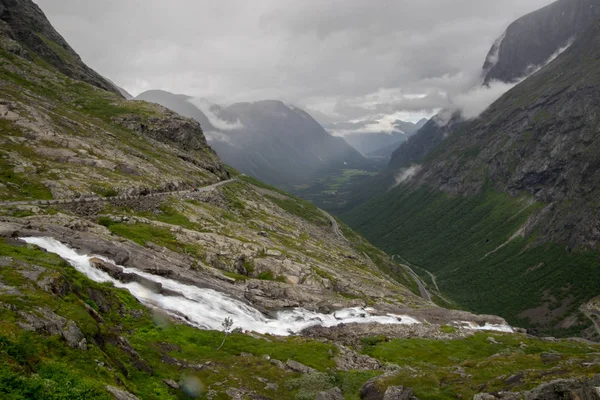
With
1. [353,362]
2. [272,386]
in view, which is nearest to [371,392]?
[272,386]

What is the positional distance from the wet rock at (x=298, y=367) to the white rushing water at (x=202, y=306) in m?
14.3

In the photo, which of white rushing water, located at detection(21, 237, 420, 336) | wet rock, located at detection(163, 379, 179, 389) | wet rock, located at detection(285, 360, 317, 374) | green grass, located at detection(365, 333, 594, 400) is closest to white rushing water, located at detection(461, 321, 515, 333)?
green grass, located at detection(365, 333, 594, 400)

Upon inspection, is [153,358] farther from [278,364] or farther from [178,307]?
[178,307]

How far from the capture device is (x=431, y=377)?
3700 centimetres

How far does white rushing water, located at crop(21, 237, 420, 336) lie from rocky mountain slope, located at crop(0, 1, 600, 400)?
0.28m

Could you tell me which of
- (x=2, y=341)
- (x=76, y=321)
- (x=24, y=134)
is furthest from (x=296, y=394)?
(x=24, y=134)

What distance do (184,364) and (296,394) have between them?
11.1 metres

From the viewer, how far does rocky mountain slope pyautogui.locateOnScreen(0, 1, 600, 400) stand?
24.3 metres

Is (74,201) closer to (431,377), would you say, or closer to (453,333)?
(431,377)

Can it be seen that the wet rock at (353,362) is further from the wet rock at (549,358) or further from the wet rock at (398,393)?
the wet rock at (549,358)

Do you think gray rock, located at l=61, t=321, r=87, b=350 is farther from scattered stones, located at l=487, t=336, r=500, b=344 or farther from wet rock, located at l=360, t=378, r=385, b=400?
scattered stones, located at l=487, t=336, r=500, b=344

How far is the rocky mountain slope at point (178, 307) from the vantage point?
24.3 m

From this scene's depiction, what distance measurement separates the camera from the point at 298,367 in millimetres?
39500

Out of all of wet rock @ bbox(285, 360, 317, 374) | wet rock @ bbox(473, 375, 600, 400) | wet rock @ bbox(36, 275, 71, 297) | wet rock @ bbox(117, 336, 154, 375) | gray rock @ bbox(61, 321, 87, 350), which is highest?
wet rock @ bbox(473, 375, 600, 400)
